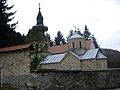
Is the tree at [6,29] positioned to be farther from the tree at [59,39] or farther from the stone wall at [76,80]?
the tree at [59,39]

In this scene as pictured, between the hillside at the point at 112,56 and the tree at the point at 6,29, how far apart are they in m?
33.0

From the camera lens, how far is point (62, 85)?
18.1 meters

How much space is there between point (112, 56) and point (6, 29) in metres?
39.9

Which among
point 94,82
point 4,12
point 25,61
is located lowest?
point 94,82

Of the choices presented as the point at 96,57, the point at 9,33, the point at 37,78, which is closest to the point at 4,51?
the point at 37,78

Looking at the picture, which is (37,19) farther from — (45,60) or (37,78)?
(37,78)

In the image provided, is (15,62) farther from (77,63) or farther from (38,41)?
(38,41)

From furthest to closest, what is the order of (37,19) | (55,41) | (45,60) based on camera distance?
(55,41) < (37,19) < (45,60)

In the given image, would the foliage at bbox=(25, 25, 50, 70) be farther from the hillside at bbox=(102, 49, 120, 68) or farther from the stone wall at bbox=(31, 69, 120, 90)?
the hillside at bbox=(102, 49, 120, 68)

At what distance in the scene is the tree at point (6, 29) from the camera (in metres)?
23.6

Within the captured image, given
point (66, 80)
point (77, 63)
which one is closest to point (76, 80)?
point (66, 80)

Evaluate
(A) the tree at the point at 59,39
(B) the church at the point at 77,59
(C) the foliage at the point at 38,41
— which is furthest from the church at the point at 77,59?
(A) the tree at the point at 59,39

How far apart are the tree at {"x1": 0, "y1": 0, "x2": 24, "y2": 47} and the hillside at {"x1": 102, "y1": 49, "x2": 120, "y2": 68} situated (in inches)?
1301

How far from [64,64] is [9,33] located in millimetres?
16664
